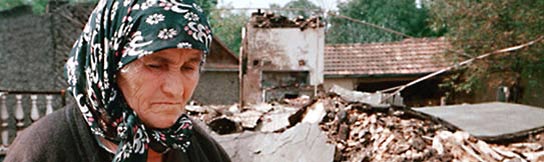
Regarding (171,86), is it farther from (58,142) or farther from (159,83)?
(58,142)

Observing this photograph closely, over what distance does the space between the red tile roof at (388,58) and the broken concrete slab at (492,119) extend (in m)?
9.64

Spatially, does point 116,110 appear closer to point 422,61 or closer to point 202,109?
point 202,109

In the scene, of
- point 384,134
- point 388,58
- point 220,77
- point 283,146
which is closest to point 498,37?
point 388,58

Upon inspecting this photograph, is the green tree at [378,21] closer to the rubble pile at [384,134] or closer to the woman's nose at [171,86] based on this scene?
the rubble pile at [384,134]

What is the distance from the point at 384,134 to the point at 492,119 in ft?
4.64

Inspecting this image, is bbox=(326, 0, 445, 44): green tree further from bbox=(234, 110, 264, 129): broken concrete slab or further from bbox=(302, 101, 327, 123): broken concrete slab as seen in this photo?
bbox=(302, 101, 327, 123): broken concrete slab

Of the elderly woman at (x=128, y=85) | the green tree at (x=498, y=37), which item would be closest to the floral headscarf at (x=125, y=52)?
the elderly woman at (x=128, y=85)

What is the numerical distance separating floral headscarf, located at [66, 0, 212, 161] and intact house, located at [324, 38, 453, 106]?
15.4 m

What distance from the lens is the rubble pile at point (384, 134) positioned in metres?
5.01

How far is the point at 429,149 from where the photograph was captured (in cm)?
501

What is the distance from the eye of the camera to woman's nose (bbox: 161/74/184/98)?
130 cm

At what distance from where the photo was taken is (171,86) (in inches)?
51.3

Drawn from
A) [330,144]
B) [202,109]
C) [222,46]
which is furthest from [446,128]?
[222,46]

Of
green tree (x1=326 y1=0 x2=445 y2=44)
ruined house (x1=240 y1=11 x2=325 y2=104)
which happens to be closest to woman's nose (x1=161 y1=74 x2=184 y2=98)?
ruined house (x1=240 y1=11 x2=325 y2=104)
